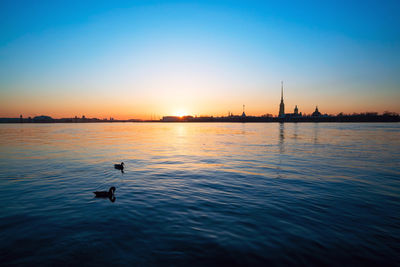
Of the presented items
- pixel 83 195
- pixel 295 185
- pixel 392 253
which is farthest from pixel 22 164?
pixel 392 253

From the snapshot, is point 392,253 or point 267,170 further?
point 267,170

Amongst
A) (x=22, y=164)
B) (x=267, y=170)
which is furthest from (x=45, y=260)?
(x=22, y=164)

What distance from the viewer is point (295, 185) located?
515 inches

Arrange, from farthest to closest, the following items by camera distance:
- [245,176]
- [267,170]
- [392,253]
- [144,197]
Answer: [267,170] → [245,176] → [144,197] → [392,253]

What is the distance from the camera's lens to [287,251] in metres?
6.24

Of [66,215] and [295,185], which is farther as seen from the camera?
[295,185]

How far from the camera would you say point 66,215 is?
881 cm

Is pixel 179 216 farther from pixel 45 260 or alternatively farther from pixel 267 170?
pixel 267 170

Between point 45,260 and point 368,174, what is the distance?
19674mm

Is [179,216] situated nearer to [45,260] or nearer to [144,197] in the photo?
[144,197]

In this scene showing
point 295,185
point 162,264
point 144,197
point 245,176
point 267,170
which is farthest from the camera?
point 267,170

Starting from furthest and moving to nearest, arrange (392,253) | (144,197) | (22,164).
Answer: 1. (22,164)
2. (144,197)
3. (392,253)

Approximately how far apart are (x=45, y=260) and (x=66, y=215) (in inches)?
126

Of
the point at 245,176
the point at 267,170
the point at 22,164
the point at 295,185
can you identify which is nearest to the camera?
the point at 295,185
